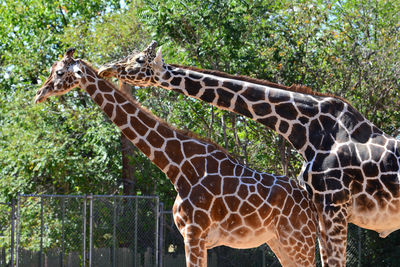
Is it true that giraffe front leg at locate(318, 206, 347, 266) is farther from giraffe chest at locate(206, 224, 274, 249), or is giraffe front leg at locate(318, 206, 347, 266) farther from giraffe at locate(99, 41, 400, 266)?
giraffe chest at locate(206, 224, 274, 249)

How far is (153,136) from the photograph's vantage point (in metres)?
6.82

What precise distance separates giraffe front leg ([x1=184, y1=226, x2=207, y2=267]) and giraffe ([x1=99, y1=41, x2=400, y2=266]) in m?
1.32

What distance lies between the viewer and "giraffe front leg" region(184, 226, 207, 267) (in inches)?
247

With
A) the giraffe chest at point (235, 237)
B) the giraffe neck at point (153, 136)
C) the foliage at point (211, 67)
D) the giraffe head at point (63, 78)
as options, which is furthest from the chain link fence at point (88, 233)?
the giraffe chest at point (235, 237)

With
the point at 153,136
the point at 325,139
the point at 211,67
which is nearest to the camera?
the point at 325,139

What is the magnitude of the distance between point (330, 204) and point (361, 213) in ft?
1.41

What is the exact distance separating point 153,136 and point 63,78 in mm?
1279

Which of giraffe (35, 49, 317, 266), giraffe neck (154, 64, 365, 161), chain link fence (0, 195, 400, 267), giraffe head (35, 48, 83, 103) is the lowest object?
chain link fence (0, 195, 400, 267)

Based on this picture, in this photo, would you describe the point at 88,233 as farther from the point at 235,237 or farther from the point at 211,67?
the point at 235,237

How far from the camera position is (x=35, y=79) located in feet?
65.0

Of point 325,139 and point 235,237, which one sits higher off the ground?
point 325,139

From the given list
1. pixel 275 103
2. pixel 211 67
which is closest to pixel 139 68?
pixel 275 103

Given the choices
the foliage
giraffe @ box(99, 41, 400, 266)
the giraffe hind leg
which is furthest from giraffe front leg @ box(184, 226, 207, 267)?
the foliage

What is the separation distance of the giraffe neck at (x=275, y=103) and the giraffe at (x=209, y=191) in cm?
54
